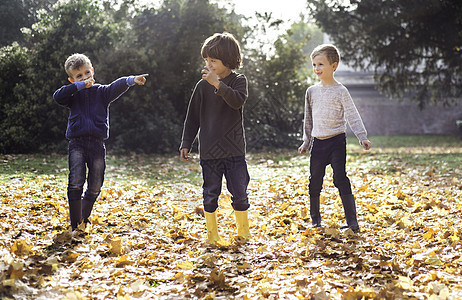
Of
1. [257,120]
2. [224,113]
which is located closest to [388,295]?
[224,113]

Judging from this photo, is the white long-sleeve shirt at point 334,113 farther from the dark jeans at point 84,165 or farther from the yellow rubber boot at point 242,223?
the dark jeans at point 84,165

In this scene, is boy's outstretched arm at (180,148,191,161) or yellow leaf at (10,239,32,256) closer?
yellow leaf at (10,239,32,256)

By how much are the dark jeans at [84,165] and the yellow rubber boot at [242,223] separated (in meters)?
1.26

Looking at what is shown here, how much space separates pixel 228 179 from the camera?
12.7 feet

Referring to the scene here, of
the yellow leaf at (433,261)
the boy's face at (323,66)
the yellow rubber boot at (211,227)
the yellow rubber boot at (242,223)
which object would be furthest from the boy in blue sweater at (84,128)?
the yellow leaf at (433,261)

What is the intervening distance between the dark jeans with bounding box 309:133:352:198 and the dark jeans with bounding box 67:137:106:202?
6.28ft

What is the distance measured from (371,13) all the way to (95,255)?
45.6 ft

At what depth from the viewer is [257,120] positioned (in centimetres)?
1495

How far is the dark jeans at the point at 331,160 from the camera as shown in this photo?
4.25 meters

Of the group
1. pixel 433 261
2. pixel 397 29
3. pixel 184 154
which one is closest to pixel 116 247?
pixel 184 154

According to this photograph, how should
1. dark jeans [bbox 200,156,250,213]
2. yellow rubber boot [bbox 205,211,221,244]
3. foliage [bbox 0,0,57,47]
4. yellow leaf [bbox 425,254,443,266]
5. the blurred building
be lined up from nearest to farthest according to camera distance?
yellow leaf [bbox 425,254,443,266] < dark jeans [bbox 200,156,250,213] < yellow rubber boot [bbox 205,211,221,244] < foliage [bbox 0,0,57,47] < the blurred building

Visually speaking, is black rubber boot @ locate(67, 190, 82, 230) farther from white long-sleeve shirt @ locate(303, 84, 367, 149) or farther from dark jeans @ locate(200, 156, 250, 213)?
white long-sleeve shirt @ locate(303, 84, 367, 149)

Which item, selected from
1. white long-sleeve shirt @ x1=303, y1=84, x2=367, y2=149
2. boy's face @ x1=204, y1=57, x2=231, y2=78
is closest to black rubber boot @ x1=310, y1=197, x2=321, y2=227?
white long-sleeve shirt @ x1=303, y1=84, x2=367, y2=149

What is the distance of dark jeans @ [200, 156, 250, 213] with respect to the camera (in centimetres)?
383
